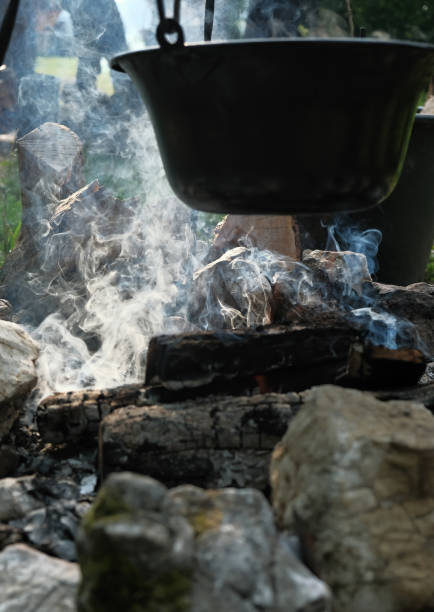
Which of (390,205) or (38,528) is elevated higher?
(390,205)

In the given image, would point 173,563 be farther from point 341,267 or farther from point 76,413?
point 341,267

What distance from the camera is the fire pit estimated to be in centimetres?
163

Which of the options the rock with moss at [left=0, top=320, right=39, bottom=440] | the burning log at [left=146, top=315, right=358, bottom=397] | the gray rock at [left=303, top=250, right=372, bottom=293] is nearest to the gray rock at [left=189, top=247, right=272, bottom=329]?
the gray rock at [left=303, top=250, right=372, bottom=293]

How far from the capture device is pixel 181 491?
1486 millimetres

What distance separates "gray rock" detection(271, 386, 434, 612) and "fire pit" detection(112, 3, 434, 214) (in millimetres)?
533

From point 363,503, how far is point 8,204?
4973 millimetres

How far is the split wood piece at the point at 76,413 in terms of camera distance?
227 cm

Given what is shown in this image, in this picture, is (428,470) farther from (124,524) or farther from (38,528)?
(38,528)

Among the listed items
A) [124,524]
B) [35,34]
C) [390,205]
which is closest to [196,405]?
[124,524]

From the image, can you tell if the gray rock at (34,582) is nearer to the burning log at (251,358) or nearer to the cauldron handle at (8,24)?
the burning log at (251,358)

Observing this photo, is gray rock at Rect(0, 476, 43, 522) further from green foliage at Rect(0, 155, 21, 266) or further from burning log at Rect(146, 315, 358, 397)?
green foliage at Rect(0, 155, 21, 266)

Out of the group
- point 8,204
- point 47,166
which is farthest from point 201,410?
point 8,204

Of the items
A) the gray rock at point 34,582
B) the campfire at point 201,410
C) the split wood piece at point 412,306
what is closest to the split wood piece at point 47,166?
the campfire at point 201,410

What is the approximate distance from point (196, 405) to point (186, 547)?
33.2 inches
